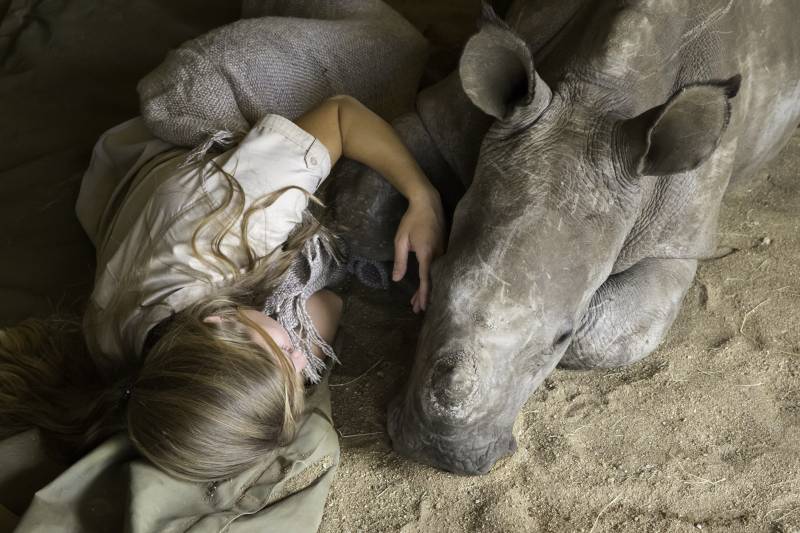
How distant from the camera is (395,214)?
2406mm

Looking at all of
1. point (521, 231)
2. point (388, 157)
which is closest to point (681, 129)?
point (521, 231)

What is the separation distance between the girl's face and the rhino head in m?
0.34

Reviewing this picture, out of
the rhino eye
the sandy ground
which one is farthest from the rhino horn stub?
the sandy ground

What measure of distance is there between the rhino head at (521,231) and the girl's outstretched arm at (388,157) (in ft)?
0.76

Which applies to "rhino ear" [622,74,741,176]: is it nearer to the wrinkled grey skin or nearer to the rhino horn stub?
the wrinkled grey skin

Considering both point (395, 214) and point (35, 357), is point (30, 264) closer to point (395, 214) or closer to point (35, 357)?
point (35, 357)

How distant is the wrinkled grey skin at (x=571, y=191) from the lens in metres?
1.79

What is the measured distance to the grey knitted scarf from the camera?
7.41 ft

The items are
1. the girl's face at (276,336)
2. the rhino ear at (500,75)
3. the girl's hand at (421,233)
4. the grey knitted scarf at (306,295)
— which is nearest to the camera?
the rhino ear at (500,75)

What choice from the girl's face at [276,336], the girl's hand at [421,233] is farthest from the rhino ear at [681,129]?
the girl's face at [276,336]

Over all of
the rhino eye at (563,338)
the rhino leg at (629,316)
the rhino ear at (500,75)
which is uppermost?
the rhino ear at (500,75)

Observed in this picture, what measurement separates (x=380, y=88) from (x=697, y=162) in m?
1.35

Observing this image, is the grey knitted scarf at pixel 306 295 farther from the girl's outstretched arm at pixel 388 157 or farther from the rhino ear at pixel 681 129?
the rhino ear at pixel 681 129

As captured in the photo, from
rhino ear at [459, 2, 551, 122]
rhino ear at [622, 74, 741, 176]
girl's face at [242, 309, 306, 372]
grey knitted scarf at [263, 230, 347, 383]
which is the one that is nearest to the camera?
rhino ear at [622, 74, 741, 176]
